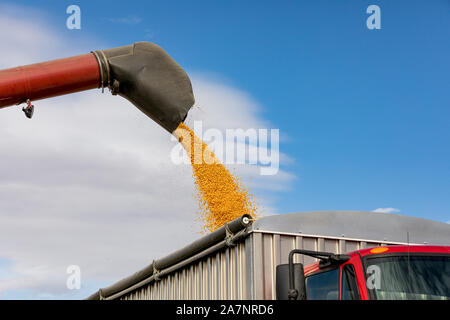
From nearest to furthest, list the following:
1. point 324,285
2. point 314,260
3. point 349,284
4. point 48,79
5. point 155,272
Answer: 1. point 349,284
2. point 324,285
3. point 48,79
4. point 314,260
5. point 155,272

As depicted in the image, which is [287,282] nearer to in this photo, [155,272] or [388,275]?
[388,275]

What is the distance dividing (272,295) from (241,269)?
530 millimetres

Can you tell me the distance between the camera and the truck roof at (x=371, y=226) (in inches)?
289

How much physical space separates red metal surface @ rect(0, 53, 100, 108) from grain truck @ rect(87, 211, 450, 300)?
2.56m

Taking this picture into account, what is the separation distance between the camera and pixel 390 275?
5145mm

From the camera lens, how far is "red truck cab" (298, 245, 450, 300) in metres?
5.05

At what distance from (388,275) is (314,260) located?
2064mm

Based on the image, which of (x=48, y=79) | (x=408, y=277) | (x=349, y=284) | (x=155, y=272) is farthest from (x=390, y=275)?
(x=155, y=272)

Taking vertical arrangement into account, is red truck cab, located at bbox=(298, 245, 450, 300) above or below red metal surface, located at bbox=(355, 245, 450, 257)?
below

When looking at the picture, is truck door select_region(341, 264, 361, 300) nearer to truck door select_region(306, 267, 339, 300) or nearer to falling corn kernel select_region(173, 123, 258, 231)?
truck door select_region(306, 267, 339, 300)

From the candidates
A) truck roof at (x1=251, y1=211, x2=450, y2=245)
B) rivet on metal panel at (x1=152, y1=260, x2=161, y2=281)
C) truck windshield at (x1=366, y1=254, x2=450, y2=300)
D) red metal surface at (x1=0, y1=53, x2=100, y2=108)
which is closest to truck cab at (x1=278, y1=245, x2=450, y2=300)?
truck windshield at (x1=366, y1=254, x2=450, y2=300)

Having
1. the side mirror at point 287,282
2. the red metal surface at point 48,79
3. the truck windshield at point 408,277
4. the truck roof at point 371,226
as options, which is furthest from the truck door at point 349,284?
the red metal surface at point 48,79
